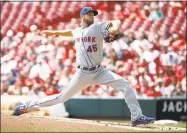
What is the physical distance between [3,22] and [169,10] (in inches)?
196

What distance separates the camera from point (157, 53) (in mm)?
14305

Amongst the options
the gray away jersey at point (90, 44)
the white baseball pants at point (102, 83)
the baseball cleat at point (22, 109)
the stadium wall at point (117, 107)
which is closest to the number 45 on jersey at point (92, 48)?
the gray away jersey at point (90, 44)

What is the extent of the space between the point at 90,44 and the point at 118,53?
27.7 ft

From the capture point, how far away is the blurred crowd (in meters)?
13.6

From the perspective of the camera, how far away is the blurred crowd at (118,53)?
13.6 metres

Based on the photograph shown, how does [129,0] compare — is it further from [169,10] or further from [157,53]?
[157,53]

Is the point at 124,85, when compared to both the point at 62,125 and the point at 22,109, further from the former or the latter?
the point at 22,109

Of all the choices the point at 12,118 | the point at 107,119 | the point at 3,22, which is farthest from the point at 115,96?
the point at 12,118

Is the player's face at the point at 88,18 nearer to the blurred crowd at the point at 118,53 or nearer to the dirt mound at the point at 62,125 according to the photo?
the dirt mound at the point at 62,125

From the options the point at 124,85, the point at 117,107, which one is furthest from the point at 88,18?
the point at 117,107

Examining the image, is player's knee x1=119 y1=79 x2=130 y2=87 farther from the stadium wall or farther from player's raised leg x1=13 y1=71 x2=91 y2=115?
the stadium wall

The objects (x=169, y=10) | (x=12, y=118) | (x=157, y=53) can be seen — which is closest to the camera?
(x=12, y=118)

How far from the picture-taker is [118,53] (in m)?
14.7

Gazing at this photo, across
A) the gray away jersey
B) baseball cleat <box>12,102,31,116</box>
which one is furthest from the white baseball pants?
baseball cleat <box>12,102,31,116</box>
